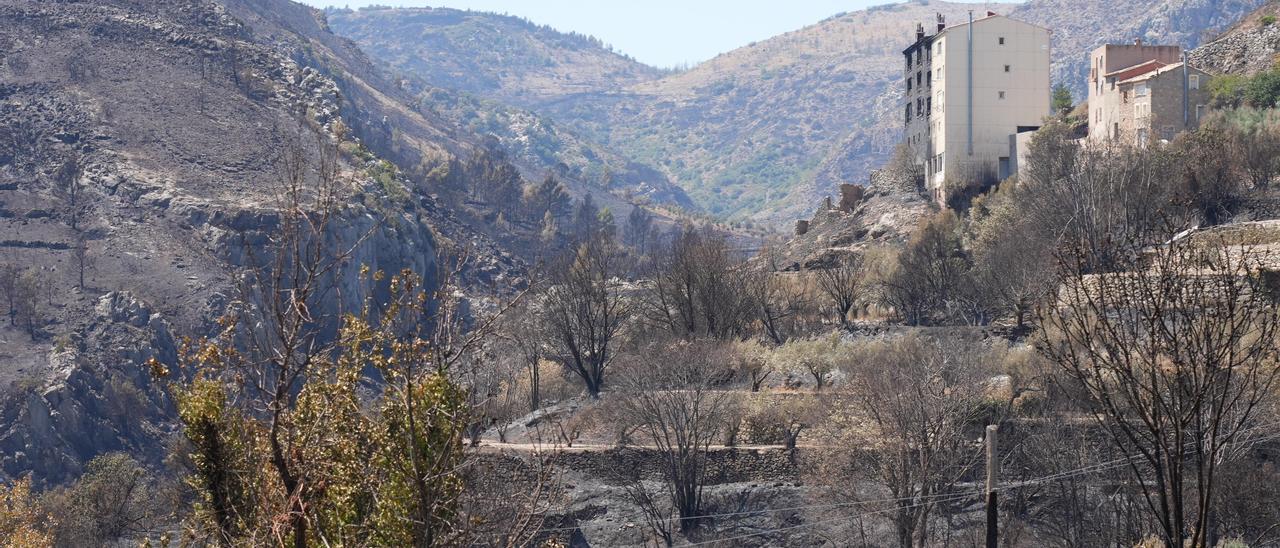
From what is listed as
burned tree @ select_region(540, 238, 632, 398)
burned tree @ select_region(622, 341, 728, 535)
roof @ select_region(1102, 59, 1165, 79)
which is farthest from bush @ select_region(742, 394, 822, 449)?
roof @ select_region(1102, 59, 1165, 79)

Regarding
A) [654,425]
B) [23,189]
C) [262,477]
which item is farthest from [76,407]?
[262,477]

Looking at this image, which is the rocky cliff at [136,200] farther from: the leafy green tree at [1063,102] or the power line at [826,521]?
the leafy green tree at [1063,102]

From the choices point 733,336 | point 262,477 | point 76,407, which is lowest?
point 76,407

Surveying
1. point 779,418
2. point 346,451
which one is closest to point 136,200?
point 779,418

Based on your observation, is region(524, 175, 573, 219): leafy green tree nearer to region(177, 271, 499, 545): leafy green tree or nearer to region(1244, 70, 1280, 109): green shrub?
region(1244, 70, 1280, 109): green shrub

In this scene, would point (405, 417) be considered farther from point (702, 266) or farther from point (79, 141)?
point (79, 141)

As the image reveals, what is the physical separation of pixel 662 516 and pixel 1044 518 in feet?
41.9

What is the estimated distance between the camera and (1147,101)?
6881 cm

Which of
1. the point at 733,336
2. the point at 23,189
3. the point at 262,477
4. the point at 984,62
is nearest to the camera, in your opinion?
the point at 262,477

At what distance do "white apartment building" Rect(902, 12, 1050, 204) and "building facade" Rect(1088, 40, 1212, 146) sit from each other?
6.16 m

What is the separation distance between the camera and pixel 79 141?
120 metres

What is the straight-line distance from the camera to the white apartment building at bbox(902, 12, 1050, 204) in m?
80.1

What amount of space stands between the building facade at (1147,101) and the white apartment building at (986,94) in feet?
20.2

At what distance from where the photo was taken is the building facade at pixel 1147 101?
68125 millimetres
